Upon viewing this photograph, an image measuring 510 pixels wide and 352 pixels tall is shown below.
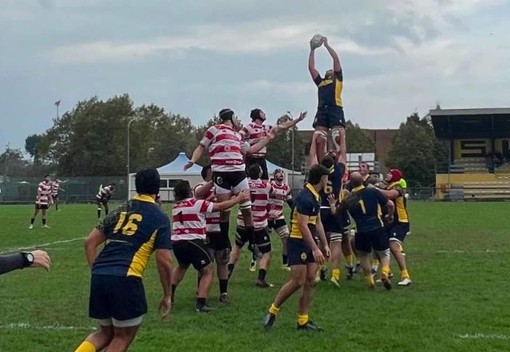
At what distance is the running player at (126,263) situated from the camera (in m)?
7.06

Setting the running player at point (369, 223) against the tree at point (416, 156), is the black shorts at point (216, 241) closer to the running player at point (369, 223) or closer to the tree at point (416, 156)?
the running player at point (369, 223)

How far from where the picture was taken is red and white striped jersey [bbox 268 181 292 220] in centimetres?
1516

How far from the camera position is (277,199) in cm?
1526

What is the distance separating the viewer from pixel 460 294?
41.8 feet

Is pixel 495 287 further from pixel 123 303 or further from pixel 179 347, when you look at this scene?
pixel 123 303

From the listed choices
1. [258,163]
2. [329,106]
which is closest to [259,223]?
[258,163]

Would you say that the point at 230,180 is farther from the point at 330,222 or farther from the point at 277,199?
the point at 277,199

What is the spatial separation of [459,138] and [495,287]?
206 feet

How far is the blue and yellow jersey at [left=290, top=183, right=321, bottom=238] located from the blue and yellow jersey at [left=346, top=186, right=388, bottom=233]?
11.1 ft

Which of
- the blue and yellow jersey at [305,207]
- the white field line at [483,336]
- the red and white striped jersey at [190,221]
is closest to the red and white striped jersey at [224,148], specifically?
the red and white striped jersey at [190,221]

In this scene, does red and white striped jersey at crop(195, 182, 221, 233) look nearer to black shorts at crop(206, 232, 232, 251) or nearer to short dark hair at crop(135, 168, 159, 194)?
black shorts at crop(206, 232, 232, 251)

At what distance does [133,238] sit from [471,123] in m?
68.3

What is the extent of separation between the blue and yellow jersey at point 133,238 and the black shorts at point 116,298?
6 centimetres

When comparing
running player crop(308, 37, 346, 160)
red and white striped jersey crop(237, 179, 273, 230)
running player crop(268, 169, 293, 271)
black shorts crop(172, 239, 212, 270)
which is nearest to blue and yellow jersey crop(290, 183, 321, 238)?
black shorts crop(172, 239, 212, 270)
